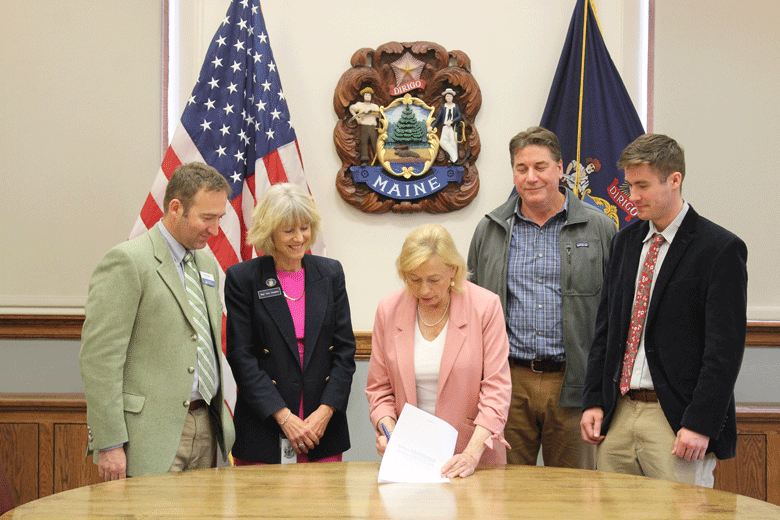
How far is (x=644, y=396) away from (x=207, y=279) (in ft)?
5.18

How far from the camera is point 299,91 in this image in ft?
13.4

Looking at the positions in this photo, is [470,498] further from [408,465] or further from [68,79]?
[68,79]

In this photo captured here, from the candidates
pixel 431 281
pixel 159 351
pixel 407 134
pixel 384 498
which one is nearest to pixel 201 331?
pixel 159 351

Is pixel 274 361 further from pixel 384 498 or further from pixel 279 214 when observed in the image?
pixel 384 498

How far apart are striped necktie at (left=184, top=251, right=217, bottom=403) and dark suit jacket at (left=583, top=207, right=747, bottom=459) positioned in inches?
53.6

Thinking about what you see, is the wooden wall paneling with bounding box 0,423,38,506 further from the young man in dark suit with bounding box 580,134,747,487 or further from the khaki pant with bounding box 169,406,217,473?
the young man in dark suit with bounding box 580,134,747,487

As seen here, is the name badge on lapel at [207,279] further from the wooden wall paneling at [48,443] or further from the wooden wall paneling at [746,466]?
the wooden wall paneling at [746,466]

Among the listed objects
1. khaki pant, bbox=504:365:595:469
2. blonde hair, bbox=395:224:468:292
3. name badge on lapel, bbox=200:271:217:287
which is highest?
blonde hair, bbox=395:224:468:292

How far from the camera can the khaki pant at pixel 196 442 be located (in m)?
2.40

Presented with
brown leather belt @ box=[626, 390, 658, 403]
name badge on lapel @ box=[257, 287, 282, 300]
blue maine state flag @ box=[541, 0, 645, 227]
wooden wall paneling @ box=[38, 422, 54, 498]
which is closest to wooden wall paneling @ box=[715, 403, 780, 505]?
blue maine state flag @ box=[541, 0, 645, 227]

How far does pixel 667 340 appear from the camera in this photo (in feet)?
7.54

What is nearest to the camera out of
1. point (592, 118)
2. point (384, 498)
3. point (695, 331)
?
point (384, 498)

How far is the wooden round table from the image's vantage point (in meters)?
1.73

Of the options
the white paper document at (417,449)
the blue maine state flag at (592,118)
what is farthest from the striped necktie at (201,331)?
the blue maine state flag at (592,118)
